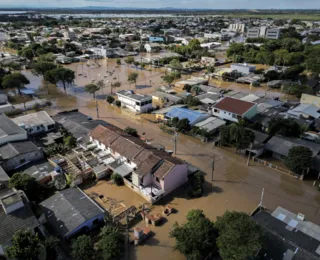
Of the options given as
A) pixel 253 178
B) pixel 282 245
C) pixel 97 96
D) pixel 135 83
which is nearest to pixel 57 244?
pixel 282 245

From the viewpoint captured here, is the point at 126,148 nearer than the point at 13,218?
No

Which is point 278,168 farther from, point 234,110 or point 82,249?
point 82,249

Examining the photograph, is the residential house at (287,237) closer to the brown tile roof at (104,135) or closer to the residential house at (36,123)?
the brown tile roof at (104,135)

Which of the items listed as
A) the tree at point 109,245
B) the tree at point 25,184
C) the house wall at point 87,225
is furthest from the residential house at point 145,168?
the tree at point 25,184

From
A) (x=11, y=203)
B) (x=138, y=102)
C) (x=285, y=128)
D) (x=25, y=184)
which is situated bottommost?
(x=138, y=102)

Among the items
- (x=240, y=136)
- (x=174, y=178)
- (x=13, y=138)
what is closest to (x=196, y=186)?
(x=174, y=178)

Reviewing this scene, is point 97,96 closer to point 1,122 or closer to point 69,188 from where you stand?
point 1,122

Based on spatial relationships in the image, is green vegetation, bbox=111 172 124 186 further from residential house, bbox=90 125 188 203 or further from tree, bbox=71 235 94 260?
tree, bbox=71 235 94 260
